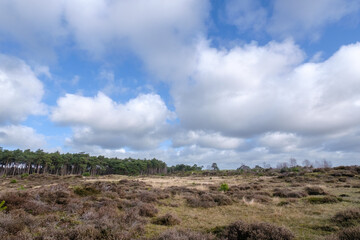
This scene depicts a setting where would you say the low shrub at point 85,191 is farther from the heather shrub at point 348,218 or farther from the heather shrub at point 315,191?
the heather shrub at point 315,191

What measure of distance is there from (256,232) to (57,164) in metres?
104

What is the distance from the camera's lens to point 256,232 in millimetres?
7156

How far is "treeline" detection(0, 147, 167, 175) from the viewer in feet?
262

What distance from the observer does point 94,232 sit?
7.07 metres

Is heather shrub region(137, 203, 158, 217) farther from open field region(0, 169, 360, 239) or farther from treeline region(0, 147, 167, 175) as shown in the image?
treeline region(0, 147, 167, 175)

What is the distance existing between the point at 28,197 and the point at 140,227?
980 cm

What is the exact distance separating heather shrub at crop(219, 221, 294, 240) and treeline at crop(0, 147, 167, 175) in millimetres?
71783

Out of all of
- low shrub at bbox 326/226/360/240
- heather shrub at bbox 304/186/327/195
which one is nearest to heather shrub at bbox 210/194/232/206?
low shrub at bbox 326/226/360/240

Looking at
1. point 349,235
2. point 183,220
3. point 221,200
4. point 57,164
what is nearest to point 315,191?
point 221,200

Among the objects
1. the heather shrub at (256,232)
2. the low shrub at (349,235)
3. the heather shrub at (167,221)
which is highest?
the low shrub at (349,235)

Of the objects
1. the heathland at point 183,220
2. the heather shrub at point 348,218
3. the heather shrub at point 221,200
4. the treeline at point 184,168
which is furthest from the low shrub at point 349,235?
the treeline at point 184,168

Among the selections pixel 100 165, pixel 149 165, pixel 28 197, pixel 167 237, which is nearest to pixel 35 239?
pixel 167 237

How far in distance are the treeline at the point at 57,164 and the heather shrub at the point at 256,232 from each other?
7178 centimetres

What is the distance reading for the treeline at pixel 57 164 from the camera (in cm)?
8000
